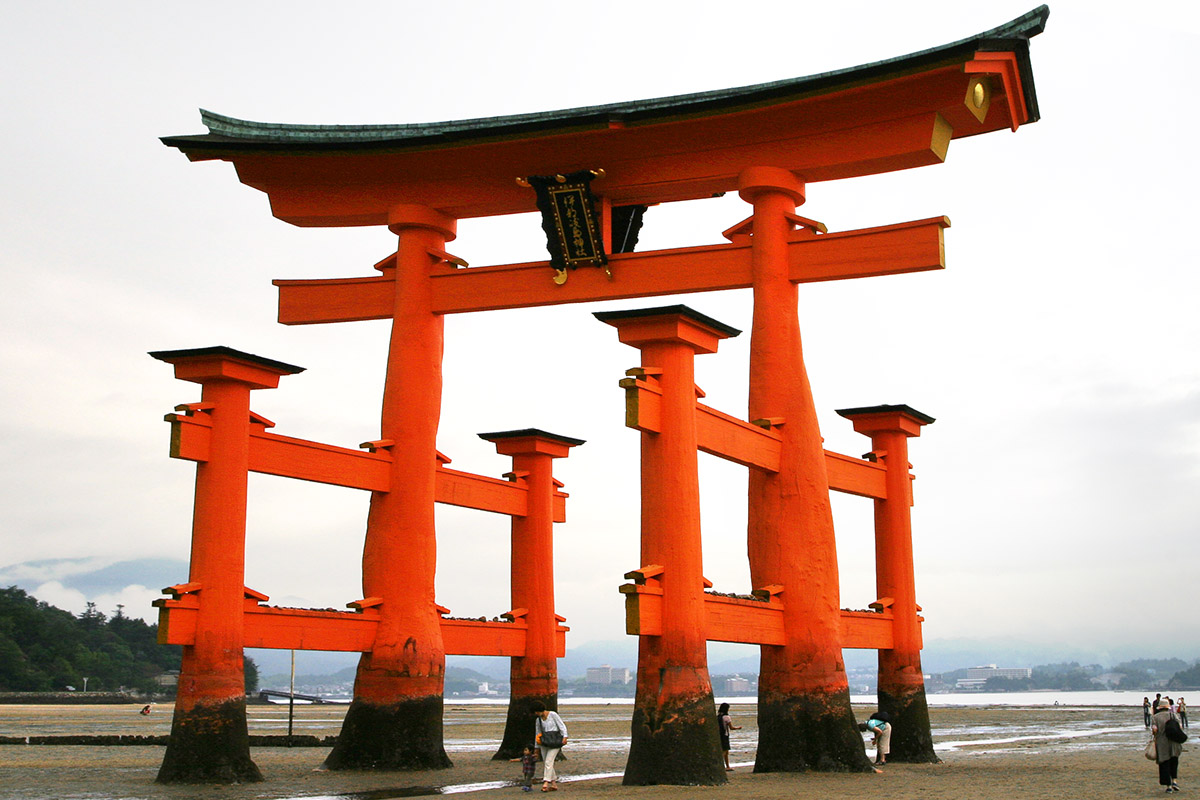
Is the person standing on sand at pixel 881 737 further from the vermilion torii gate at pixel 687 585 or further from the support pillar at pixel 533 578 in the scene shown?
the support pillar at pixel 533 578

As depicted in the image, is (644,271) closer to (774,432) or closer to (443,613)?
(774,432)

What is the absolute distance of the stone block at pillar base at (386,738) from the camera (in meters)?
17.3

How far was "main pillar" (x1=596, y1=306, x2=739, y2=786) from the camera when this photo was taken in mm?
13906

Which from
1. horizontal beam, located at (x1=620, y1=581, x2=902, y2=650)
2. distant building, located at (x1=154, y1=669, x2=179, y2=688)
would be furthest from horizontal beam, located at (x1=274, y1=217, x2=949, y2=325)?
distant building, located at (x1=154, y1=669, x2=179, y2=688)

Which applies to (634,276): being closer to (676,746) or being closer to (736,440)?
(736,440)

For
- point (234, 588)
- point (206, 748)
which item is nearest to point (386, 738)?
point (206, 748)

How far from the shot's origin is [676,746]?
1385 centimetres

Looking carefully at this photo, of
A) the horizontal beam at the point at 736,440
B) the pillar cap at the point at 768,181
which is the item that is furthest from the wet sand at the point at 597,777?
the pillar cap at the point at 768,181

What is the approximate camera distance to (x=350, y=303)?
63.2 feet

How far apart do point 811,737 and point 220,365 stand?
8.94 m

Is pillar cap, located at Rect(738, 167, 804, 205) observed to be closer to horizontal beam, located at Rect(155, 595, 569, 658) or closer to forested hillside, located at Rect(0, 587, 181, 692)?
horizontal beam, located at Rect(155, 595, 569, 658)

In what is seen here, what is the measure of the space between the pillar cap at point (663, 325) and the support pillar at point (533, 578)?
633cm

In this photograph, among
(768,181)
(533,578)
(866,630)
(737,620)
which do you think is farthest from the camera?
(533,578)

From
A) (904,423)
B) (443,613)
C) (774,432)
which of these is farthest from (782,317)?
(443,613)
